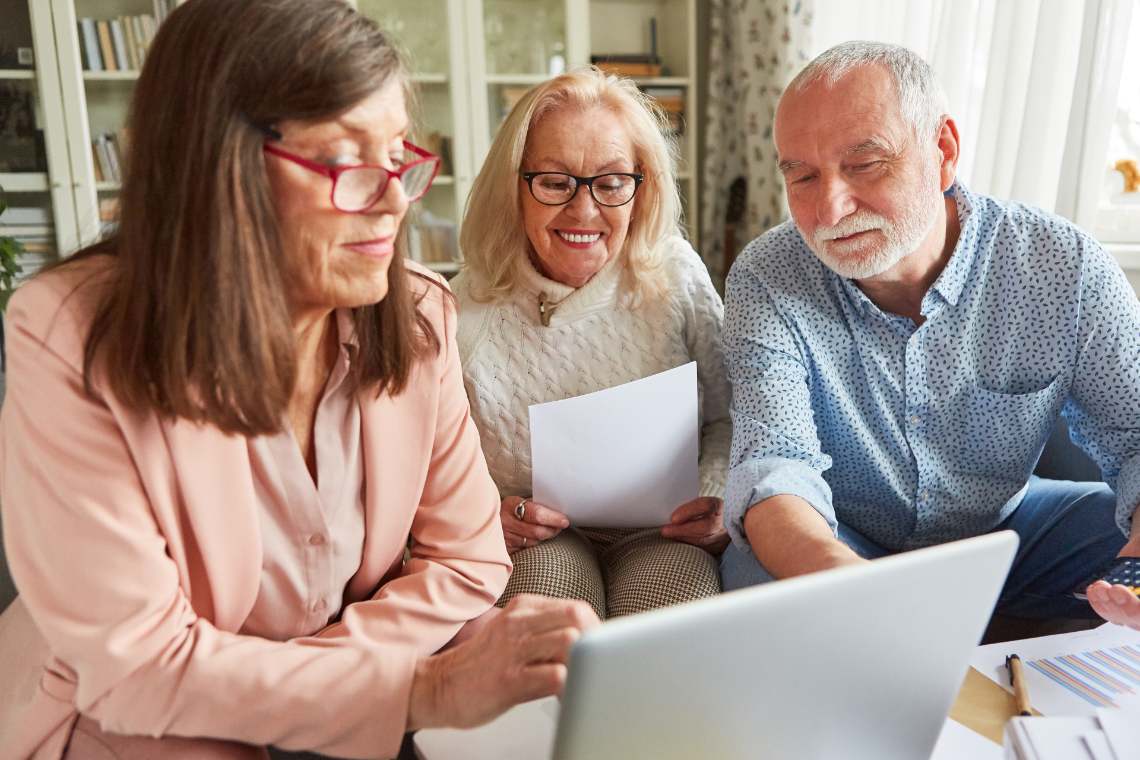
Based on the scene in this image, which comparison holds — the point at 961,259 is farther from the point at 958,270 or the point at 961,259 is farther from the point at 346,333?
the point at 346,333

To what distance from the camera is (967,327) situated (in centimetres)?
140

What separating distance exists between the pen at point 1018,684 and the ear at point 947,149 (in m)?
0.75

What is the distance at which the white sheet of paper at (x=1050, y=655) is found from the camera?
2.97ft

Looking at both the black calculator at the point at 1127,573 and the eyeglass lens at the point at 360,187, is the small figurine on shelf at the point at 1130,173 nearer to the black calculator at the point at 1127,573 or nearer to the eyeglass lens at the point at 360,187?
the black calculator at the point at 1127,573

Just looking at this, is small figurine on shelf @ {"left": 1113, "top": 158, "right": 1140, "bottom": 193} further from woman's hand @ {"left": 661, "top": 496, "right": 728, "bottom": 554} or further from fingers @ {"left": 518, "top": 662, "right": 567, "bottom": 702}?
fingers @ {"left": 518, "top": 662, "right": 567, "bottom": 702}

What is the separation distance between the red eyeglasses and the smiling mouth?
682 millimetres

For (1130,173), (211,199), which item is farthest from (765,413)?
(1130,173)

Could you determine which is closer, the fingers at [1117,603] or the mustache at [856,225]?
the fingers at [1117,603]

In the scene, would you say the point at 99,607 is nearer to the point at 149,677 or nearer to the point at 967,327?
the point at 149,677

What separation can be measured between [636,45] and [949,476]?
294 centimetres

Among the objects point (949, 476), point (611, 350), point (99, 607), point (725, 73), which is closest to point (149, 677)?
point (99, 607)

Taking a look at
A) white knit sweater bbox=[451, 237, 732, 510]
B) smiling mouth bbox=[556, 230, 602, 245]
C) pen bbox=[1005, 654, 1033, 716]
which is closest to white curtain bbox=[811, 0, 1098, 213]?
white knit sweater bbox=[451, 237, 732, 510]

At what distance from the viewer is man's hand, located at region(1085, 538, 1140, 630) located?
0.97 meters

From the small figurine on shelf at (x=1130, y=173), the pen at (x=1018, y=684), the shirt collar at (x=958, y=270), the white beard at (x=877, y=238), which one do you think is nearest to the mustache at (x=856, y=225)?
the white beard at (x=877, y=238)
